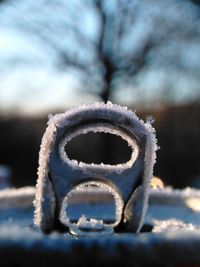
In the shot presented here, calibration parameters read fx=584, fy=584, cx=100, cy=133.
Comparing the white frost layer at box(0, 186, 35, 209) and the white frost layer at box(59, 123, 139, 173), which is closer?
the white frost layer at box(59, 123, 139, 173)

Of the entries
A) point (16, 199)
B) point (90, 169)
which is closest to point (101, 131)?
point (90, 169)

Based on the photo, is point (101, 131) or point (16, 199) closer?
point (101, 131)

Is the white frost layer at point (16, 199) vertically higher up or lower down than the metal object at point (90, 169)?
higher up

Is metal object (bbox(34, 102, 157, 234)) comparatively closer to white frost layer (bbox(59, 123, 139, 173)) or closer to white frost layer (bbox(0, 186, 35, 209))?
white frost layer (bbox(59, 123, 139, 173))

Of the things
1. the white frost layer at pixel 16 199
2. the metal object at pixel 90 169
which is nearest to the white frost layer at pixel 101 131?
the metal object at pixel 90 169

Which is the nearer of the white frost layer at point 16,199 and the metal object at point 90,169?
the metal object at point 90,169

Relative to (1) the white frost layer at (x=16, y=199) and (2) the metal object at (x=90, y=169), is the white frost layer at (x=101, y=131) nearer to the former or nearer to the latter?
(2) the metal object at (x=90, y=169)

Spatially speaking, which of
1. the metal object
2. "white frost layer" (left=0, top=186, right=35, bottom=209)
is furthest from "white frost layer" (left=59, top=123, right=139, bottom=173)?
"white frost layer" (left=0, top=186, right=35, bottom=209)

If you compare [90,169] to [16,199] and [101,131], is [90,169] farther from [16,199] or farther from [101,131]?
[16,199]

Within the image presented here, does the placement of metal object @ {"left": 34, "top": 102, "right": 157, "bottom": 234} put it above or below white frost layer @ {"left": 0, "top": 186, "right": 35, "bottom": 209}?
below
